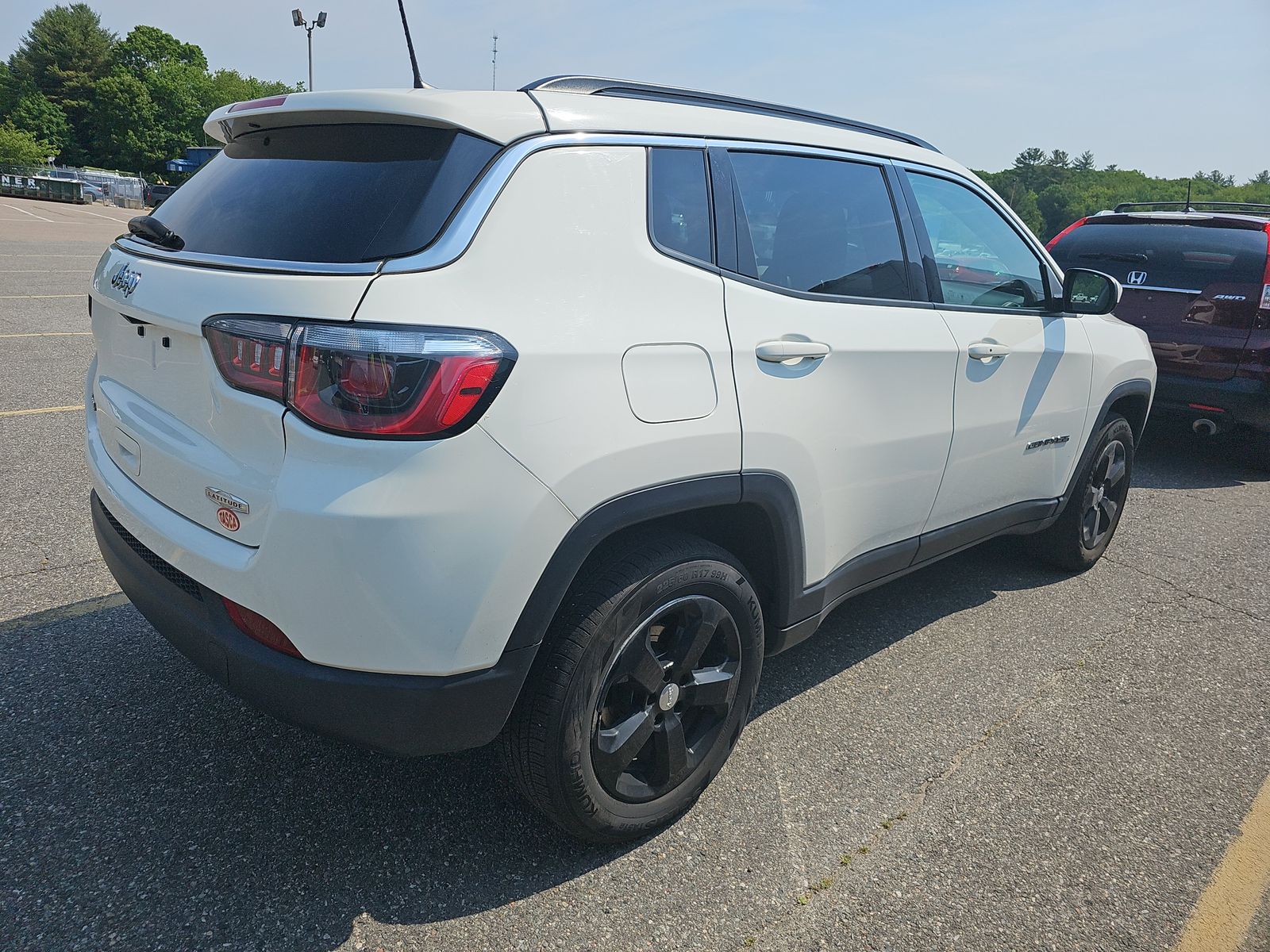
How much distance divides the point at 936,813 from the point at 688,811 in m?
0.71

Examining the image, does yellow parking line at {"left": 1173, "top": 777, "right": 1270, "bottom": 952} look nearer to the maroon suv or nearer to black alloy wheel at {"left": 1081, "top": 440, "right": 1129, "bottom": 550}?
black alloy wheel at {"left": 1081, "top": 440, "right": 1129, "bottom": 550}

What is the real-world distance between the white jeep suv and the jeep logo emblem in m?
0.04

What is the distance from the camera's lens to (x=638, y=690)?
236 centimetres

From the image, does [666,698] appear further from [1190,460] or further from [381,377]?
[1190,460]

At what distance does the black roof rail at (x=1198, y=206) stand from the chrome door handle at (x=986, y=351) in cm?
480

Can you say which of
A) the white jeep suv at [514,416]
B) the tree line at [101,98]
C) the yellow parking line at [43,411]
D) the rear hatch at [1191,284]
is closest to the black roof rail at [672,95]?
the white jeep suv at [514,416]

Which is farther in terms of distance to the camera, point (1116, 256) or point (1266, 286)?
point (1116, 256)

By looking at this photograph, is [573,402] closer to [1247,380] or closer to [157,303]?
[157,303]

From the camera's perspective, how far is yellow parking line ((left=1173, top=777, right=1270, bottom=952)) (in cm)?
226

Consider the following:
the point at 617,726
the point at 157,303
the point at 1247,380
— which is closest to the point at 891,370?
the point at 617,726

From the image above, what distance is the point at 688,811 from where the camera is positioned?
102 inches

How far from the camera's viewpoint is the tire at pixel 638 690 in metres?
2.13

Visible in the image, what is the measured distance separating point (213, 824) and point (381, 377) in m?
1.33

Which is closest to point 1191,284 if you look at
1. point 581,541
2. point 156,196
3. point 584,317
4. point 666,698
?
point 666,698
